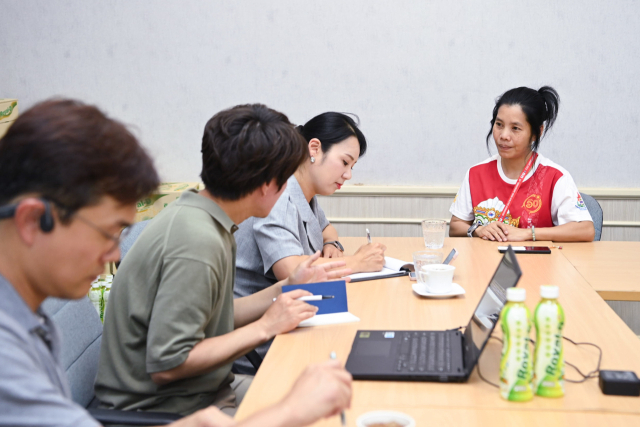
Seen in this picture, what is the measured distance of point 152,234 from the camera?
125 cm

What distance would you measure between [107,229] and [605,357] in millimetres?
996

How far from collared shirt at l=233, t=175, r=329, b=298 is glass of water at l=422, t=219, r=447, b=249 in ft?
1.77

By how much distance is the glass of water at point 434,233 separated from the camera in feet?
7.33

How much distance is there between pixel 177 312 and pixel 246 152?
39 cm

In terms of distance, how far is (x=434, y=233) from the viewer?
224cm

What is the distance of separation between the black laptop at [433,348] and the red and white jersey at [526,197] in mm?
1372

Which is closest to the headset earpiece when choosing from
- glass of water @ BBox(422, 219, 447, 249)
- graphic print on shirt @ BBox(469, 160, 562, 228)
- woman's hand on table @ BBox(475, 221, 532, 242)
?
glass of water @ BBox(422, 219, 447, 249)

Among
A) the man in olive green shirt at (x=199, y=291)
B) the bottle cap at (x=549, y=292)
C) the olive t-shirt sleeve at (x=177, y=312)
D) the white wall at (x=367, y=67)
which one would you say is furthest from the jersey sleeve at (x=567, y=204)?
the olive t-shirt sleeve at (x=177, y=312)

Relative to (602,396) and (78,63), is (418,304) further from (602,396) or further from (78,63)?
(78,63)

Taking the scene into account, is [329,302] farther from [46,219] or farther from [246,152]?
[46,219]

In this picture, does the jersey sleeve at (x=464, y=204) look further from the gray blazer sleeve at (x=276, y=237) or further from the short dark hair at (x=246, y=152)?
the short dark hair at (x=246, y=152)

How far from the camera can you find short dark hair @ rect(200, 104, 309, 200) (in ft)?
4.34

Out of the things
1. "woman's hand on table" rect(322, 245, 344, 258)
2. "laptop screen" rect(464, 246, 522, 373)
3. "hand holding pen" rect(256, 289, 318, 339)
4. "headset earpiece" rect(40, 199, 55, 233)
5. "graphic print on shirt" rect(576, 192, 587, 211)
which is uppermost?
"headset earpiece" rect(40, 199, 55, 233)

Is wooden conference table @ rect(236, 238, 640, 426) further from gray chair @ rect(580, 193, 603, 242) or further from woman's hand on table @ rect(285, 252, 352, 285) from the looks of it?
gray chair @ rect(580, 193, 603, 242)
